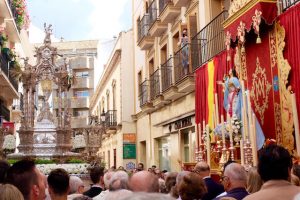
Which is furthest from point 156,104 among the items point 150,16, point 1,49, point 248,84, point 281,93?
point 281,93

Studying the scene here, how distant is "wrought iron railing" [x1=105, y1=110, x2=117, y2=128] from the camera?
25309 mm

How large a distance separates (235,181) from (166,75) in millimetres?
11482

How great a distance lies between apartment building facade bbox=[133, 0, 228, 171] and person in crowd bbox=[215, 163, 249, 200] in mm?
5212

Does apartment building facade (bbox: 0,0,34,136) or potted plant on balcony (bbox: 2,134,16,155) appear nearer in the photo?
potted plant on balcony (bbox: 2,134,16,155)

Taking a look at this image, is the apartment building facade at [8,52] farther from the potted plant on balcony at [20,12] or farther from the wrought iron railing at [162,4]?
the wrought iron railing at [162,4]

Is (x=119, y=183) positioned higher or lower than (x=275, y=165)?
lower

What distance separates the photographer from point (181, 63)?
13.7m

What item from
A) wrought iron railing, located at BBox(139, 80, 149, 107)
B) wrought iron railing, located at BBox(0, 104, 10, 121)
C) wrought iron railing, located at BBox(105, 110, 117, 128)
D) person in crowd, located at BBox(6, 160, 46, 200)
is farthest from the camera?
wrought iron railing, located at BBox(105, 110, 117, 128)

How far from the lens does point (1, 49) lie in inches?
695

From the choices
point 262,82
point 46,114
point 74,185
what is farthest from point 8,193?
point 46,114

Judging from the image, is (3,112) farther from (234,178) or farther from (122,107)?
(234,178)

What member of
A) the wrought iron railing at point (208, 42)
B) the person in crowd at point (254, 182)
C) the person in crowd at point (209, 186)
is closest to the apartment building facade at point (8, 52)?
the wrought iron railing at point (208, 42)

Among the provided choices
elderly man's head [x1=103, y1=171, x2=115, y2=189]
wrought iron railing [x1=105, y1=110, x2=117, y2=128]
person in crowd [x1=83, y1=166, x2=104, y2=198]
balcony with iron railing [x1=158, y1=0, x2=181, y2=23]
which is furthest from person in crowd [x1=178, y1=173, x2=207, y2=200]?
wrought iron railing [x1=105, y1=110, x2=117, y2=128]

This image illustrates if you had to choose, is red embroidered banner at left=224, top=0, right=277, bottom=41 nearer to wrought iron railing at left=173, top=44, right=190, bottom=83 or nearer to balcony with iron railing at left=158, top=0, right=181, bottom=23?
wrought iron railing at left=173, top=44, right=190, bottom=83
